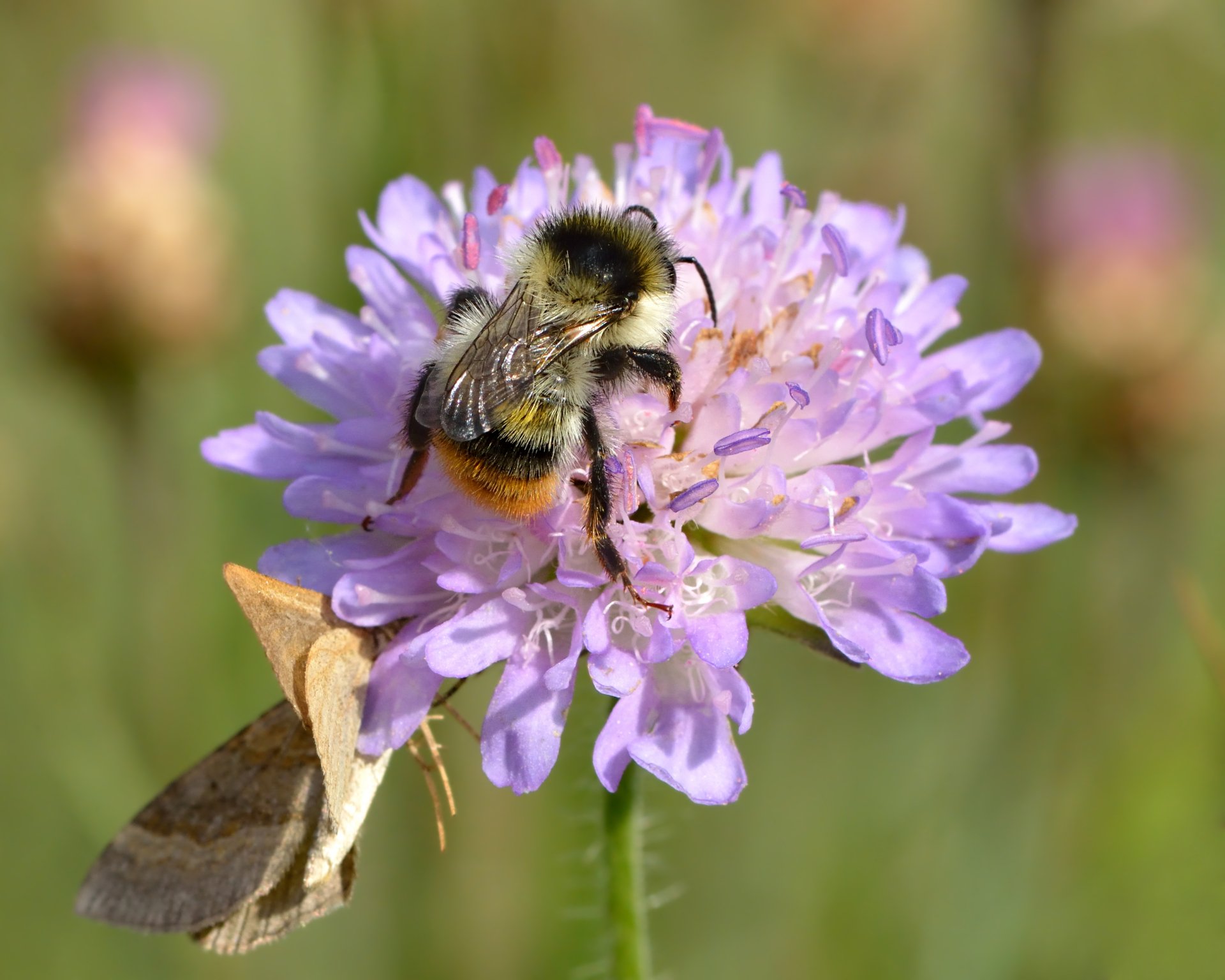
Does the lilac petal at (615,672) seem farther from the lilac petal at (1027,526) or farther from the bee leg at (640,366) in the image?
the lilac petal at (1027,526)

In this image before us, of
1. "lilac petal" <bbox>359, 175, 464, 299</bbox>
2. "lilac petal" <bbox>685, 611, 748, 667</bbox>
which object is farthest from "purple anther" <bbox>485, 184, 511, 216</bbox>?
"lilac petal" <bbox>685, 611, 748, 667</bbox>

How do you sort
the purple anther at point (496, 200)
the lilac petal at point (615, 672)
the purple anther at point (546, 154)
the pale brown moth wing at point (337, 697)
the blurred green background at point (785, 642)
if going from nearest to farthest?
the pale brown moth wing at point (337, 697), the lilac petal at point (615, 672), the purple anther at point (496, 200), the purple anther at point (546, 154), the blurred green background at point (785, 642)

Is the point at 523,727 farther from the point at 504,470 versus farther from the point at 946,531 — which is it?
the point at 946,531

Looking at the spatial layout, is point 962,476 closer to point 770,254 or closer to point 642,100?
point 770,254

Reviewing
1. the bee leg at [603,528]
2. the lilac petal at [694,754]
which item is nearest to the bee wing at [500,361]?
the bee leg at [603,528]

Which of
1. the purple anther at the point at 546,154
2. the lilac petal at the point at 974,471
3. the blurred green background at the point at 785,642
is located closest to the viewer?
the lilac petal at the point at 974,471

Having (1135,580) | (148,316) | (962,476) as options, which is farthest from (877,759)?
(148,316)

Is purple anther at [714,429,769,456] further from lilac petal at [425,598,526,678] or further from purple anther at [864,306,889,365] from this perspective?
lilac petal at [425,598,526,678]
